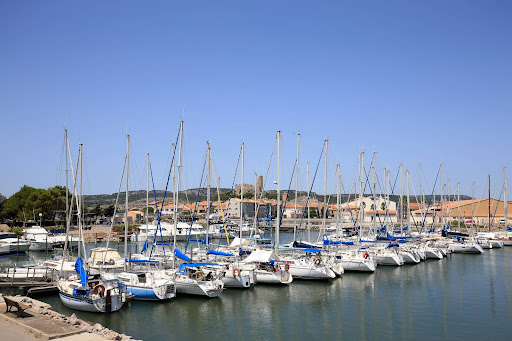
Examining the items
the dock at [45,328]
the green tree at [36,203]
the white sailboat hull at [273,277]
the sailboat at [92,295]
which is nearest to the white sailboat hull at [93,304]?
the sailboat at [92,295]

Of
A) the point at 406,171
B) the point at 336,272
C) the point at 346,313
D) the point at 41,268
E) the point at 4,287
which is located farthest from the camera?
the point at 406,171

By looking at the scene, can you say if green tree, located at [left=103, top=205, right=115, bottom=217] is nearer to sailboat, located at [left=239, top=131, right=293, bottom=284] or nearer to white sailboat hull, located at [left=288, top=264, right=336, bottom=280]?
sailboat, located at [left=239, top=131, right=293, bottom=284]

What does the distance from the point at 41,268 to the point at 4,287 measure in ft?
9.19

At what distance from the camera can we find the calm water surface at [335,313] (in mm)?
22906

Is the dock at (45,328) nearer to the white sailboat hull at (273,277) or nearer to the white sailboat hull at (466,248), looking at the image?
the white sailboat hull at (273,277)

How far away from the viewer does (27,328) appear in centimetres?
1816

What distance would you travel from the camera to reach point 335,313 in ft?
88.3

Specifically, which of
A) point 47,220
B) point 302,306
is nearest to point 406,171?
point 302,306

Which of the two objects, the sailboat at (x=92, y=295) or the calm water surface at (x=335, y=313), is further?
the sailboat at (x=92, y=295)

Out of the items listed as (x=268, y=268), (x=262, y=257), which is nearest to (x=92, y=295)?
(x=262, y=257)

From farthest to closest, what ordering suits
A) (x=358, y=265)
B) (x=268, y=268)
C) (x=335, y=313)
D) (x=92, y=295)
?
(x=358, y=265) < (x=268, y=268) < (x=335, y=313) < (x=92, y=295)

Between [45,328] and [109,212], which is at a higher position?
[109,212]

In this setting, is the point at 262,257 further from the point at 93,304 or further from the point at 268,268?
the point at 93,304

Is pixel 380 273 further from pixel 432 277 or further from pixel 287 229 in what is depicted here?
pixel 287 229
